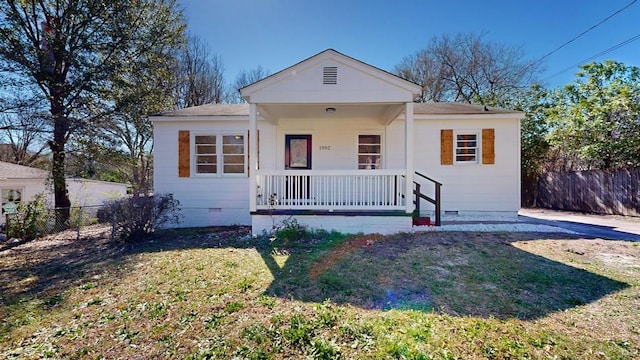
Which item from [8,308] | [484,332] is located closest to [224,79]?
[8,308]

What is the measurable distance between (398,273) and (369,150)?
533 cm

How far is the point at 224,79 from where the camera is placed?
2181 cm

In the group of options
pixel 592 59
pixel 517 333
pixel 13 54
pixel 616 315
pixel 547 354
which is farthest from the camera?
pixel 592 59

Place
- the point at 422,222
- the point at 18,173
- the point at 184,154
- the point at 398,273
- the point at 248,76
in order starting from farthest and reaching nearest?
the point at 248,76, the point at 18,173, the point at 184,154, the point at 422,222, the point at 398,273

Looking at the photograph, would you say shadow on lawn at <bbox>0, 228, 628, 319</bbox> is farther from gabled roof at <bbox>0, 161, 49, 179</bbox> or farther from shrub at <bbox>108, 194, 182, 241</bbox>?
gabled roof at <bbox>0, 161, 49, 179</bbox>

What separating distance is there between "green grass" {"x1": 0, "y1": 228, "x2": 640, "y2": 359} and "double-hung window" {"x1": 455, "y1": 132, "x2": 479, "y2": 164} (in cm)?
346

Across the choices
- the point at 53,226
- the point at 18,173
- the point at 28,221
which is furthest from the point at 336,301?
the point at 18,173

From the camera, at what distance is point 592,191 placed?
11.2 meters

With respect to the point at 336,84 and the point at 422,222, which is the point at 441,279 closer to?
the point at 422,222

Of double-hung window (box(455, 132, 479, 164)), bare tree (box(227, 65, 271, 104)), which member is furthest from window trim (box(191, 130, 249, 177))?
bare tree (box(227, 65, 271, 104))

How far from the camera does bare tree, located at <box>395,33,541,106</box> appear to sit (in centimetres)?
1994

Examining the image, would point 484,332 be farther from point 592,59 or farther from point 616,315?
point 592,59

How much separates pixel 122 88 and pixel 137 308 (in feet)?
27.7

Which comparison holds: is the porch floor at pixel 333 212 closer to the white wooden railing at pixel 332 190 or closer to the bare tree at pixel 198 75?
the white wooden railing at pixel 332 190
